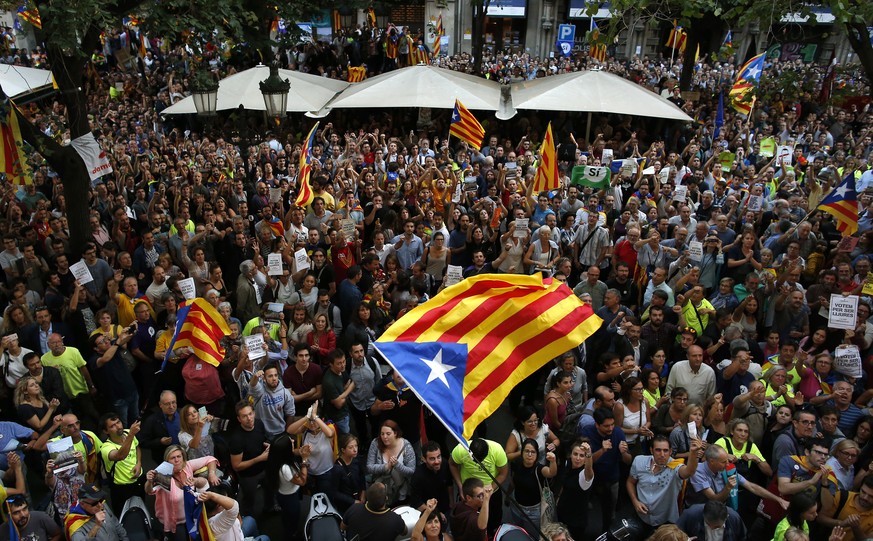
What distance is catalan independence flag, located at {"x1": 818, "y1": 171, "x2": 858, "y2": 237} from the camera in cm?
869

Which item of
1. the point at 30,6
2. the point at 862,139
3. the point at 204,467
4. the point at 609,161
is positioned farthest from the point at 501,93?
the point at 204,467

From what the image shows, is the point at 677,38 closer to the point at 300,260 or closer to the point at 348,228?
the point at 348,228

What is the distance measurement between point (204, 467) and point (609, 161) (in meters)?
10.6

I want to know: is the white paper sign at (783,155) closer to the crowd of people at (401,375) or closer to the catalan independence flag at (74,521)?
the crowd of people at (401,375)

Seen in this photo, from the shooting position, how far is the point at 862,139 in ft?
49.1

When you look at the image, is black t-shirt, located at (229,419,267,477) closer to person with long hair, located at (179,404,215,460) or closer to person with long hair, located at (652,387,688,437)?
person with long hair, located at (179,404,215,460)

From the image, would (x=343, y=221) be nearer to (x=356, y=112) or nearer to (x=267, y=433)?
(x=267, y=433)

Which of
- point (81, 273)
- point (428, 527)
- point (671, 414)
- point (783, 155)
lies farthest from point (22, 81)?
point (783, 155)

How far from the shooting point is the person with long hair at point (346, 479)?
598 centimetres

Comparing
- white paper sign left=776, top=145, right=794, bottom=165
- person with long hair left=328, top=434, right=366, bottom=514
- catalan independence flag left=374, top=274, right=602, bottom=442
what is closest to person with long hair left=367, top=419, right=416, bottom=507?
person with long hair left=328, top=434, right=366, bottom=514

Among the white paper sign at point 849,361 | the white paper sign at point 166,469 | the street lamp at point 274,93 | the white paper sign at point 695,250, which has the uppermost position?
the street lamp at point 274,93

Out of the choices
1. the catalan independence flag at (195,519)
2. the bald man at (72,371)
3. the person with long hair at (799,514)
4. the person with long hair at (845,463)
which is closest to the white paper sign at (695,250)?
the person with long hair at (845,463)

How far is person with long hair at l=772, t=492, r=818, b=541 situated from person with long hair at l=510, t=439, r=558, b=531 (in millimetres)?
1735

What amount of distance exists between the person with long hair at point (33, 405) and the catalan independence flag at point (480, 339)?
359cm
